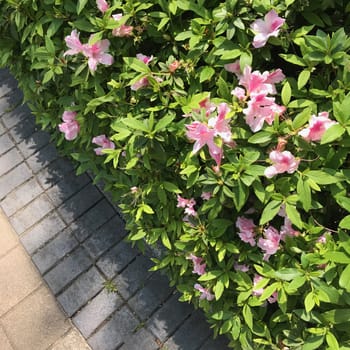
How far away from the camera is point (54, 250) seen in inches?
123

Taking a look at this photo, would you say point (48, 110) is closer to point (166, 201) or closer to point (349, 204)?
point (166, 201)

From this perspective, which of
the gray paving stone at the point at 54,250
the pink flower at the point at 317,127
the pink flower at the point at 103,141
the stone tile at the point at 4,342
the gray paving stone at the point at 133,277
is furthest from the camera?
the gray paving stone at the point at 54,250

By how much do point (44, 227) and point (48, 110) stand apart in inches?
34.5

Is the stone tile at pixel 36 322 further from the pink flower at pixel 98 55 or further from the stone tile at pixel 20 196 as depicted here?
the pink flower at pixel 98 55

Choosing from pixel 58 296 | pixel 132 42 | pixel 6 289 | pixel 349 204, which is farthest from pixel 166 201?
pixel 6 289

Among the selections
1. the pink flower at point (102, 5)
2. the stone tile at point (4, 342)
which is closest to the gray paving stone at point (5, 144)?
the stone tile at point (4, 342)

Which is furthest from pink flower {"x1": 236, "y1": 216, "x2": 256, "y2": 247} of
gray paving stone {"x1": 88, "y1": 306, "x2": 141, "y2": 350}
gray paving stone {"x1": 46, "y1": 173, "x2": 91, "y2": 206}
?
gray paving stone {"x1": 46, "y1": 173, "x2": 91, "y2": 206}

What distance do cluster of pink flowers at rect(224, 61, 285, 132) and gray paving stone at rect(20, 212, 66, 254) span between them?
6.54 ft

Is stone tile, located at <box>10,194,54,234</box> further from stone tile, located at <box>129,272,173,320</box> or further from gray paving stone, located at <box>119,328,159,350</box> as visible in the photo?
gray paving stone, located at <box>119,328,159,350</box>

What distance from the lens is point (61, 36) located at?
2299mm

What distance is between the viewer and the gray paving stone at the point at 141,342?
107 inches

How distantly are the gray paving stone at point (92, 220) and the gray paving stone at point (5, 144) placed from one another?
909 mm

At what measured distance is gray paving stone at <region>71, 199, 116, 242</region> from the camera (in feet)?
10.4

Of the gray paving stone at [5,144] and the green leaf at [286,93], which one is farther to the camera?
the gray paving stone at [5,144]
